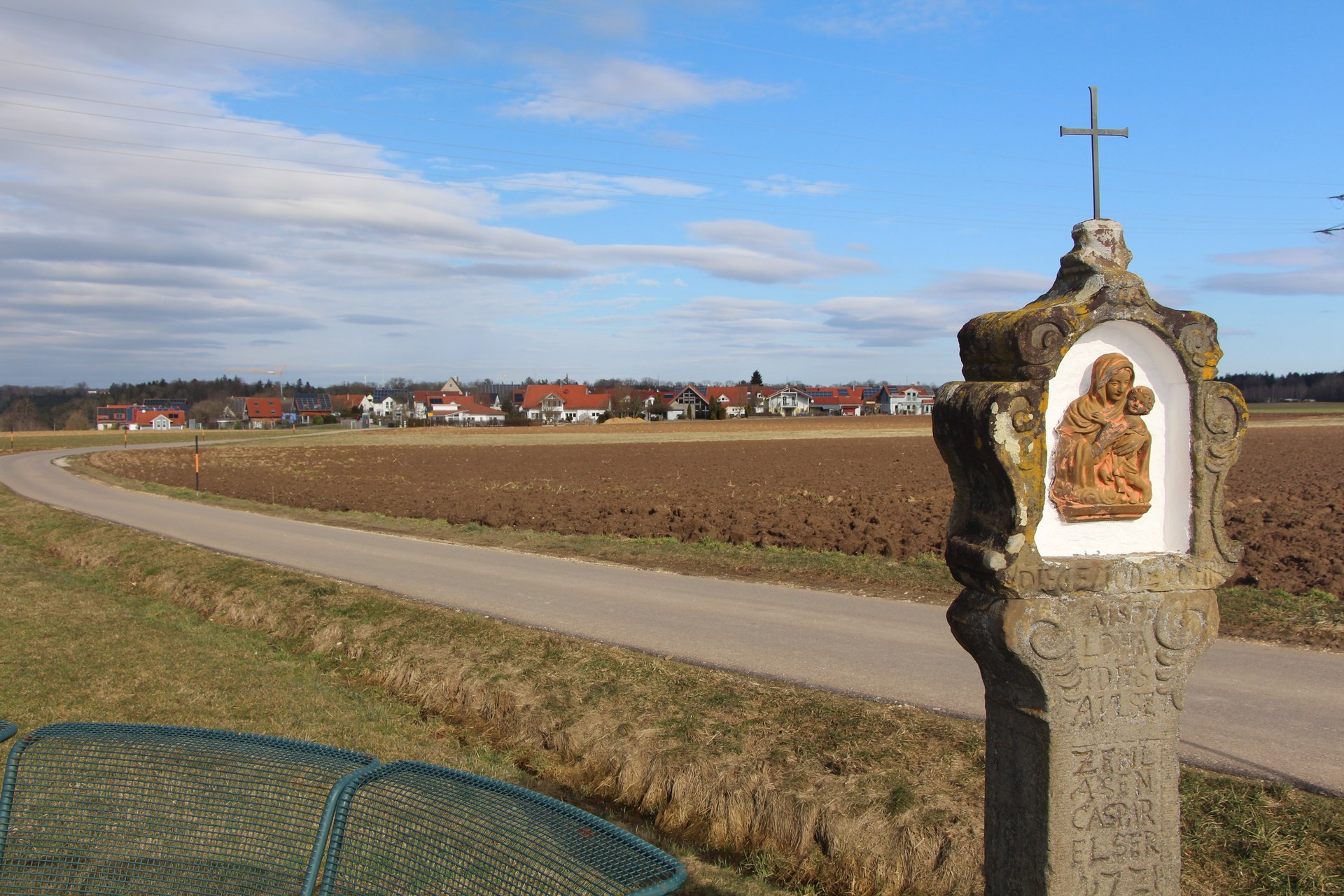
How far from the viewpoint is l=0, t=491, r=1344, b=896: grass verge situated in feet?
15.7

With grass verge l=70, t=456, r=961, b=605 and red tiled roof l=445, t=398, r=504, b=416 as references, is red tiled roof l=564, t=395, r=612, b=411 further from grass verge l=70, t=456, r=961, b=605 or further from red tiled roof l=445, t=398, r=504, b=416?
grass verge l=70, t=456, r=961, b=605

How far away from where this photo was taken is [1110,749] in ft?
9.87

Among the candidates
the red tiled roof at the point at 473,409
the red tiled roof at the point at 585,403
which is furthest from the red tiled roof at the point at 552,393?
the red tiled roof at the point at 473,409

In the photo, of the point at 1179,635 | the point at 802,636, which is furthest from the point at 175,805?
the point at 802,636

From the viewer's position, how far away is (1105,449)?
2.97 metres

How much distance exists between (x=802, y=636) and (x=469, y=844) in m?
6.05

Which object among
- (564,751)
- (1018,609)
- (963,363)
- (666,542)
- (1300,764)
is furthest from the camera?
(666,542)

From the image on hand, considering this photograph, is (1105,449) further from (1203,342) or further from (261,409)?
(261,409)

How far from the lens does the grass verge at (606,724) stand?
4.79m

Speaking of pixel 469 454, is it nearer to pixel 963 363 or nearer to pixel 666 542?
pixel 666 542

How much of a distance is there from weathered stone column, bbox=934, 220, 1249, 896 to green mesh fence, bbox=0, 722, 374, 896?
2224 millimetres

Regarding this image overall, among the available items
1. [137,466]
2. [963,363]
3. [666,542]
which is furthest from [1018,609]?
[137,466]

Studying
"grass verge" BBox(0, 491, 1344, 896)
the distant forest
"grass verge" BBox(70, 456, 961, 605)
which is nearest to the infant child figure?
"grass verge" BBox(0, 491, 1344, 896)

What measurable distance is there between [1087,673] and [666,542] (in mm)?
12605
